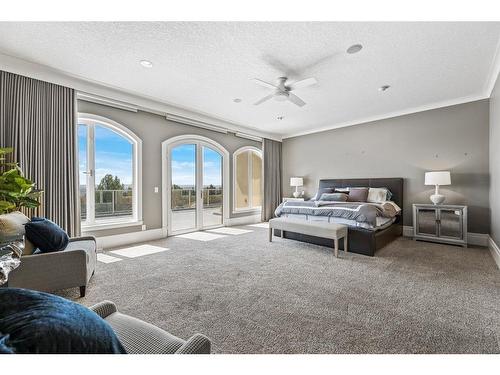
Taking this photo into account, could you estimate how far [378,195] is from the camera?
4750mm

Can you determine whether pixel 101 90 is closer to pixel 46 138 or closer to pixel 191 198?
pixel 46 138

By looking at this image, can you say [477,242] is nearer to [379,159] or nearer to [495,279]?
[495,279]

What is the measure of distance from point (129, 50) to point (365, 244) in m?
4.15

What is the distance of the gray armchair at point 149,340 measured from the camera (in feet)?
2.81

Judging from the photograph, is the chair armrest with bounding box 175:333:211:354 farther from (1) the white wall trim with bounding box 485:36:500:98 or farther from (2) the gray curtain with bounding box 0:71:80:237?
(1) the white wall trim with bounding box 485:36:500:98

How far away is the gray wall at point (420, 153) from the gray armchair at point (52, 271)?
5.46m

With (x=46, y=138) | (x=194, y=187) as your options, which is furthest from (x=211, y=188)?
(x=46, y=138)

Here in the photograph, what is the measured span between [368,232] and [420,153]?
8.57ft

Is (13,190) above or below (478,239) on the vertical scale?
above

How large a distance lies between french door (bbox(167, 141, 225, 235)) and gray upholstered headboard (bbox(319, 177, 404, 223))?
9.53 ft

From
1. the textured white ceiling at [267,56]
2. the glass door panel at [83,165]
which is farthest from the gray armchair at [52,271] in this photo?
the textured white ceiling at [267,56]

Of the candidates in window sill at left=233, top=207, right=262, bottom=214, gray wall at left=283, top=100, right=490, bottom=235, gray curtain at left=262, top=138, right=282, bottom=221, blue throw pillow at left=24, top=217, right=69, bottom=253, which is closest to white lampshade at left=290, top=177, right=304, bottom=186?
gray wall at left=283, top=100, right=490, bottom=235

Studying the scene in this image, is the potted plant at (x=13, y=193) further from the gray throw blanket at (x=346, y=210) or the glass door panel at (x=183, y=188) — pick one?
the gray throw blanket at (x=346, y=210)

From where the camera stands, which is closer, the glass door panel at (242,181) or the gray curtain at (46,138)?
the gray curtain at (46,138)
